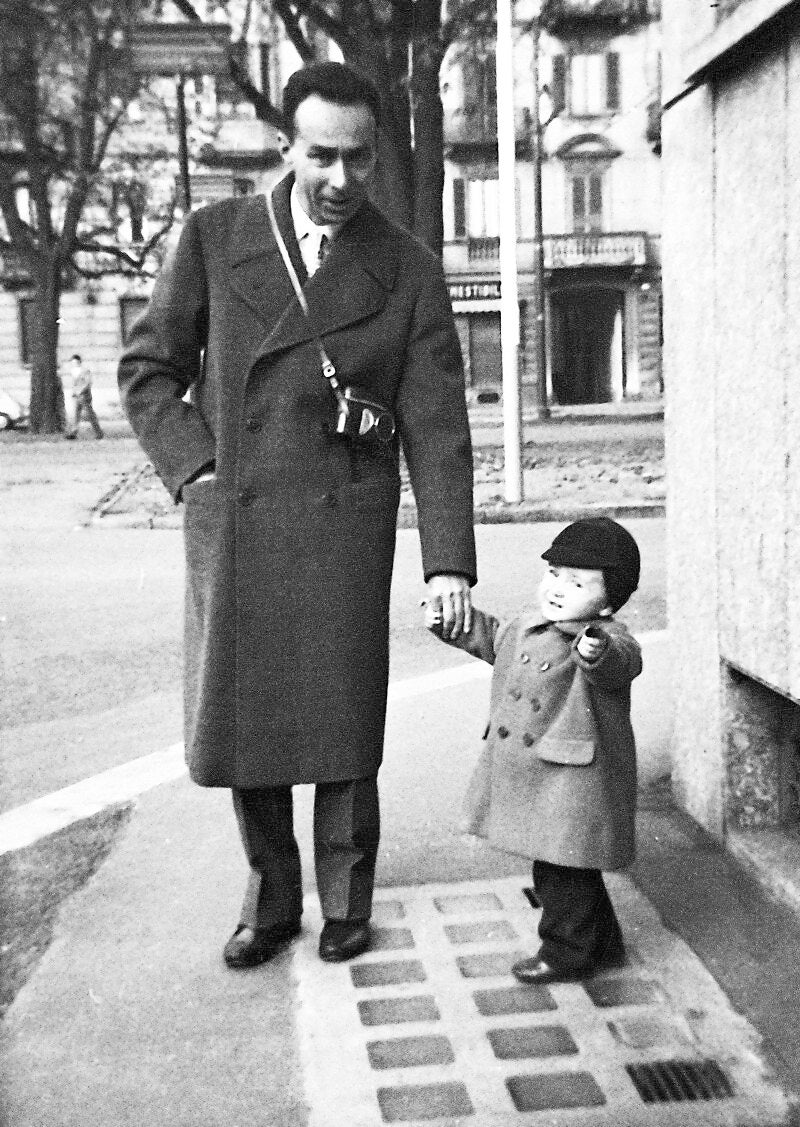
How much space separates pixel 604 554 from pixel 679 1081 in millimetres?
1036

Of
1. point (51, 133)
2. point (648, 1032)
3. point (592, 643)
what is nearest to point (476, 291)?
point (51, 133)

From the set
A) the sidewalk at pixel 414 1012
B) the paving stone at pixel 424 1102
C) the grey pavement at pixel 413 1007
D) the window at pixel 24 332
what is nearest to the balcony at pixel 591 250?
the window at pixel 24 332

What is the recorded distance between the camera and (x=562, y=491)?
15828 millimetres

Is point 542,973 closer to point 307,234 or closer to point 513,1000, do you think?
point 513,1000

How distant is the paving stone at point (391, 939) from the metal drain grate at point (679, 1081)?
803mm

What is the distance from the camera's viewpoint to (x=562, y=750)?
11.2ft

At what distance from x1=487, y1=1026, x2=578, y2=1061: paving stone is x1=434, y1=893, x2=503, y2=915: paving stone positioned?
0.73 m

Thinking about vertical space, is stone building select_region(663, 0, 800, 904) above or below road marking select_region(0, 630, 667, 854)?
above

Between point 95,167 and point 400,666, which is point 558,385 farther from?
point 400,666

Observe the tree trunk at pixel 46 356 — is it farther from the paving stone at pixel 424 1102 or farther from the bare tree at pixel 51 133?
the paving stone at pixel 424 1102

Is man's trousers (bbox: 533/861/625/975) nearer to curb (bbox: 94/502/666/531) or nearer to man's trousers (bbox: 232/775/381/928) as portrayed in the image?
man's trousers (bbox: 232/775/381/928)

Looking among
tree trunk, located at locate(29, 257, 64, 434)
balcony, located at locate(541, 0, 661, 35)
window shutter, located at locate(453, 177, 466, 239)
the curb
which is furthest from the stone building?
window shutter, located at locate(453, 177, 466, 239)

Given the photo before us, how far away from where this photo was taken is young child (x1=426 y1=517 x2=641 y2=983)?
3.40 meters

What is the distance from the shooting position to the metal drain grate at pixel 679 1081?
117 inches
